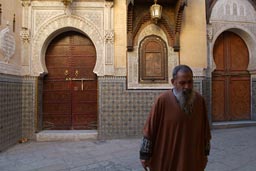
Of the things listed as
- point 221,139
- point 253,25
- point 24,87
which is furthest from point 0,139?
point 253,25

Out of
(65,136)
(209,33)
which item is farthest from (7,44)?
(209,33)

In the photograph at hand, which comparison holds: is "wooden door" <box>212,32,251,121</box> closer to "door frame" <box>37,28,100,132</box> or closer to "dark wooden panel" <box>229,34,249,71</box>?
"dark wooden panel" <box>229,34,249,71</box>

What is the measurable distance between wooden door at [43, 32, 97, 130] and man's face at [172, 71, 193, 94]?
4707 millimetres

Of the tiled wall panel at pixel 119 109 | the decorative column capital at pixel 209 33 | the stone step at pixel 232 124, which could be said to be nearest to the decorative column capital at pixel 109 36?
the tiled wall panel at pixel 119 109

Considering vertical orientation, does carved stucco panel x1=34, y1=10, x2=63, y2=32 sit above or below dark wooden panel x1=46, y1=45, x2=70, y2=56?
above

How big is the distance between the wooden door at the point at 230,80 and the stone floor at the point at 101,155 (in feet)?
4.78

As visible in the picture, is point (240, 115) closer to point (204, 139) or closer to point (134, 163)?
point (134, 163)

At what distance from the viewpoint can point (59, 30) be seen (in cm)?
661

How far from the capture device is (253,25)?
7930 millimetres

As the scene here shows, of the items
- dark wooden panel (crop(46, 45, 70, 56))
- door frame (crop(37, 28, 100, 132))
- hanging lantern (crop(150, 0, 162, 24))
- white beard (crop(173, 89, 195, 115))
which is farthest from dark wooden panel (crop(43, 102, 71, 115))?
white beard (crop(173, 89, 195, 115))

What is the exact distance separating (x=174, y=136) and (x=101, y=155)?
2960 mm

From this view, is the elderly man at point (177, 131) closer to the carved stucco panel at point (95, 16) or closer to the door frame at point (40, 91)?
the door frame at point (40, 91)

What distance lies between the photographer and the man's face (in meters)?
2.38

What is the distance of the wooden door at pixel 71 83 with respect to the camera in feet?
22.7
